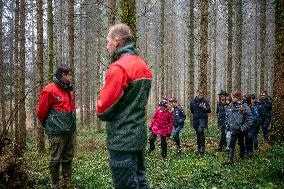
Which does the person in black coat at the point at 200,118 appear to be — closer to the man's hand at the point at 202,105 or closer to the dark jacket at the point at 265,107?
the man's hand at the point at 202,105

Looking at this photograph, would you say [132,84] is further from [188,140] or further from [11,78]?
[11,78]

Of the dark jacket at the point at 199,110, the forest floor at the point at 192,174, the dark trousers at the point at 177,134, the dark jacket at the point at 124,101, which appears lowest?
the forest floor at the point at 192,174

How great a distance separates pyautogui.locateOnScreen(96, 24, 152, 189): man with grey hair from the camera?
167 inches

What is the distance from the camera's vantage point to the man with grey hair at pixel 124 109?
4.23 meters

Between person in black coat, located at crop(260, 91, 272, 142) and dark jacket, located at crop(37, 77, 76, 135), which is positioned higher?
dark jacket, located at crop(37, 77, 76, 135)

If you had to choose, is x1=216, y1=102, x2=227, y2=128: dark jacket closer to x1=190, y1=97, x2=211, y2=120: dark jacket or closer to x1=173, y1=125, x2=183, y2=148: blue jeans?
x1=190, y1=97, x2=211, y2=120: dark jacket

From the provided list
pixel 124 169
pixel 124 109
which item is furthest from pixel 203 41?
pixel 124 169

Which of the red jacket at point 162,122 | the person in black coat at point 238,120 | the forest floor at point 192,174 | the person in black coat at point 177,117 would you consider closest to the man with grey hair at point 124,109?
the forest floor at point 192,174

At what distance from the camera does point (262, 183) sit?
8078 millimetres

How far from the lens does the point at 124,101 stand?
4.31 metres

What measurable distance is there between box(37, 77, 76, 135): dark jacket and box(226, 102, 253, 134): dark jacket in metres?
5.59

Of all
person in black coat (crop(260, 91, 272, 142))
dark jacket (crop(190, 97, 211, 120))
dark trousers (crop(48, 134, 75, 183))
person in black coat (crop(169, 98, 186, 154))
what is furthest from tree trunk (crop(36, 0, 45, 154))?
person in black coat (crop(260, 91, 272, 142))

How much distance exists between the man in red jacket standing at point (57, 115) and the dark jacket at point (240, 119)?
5.57 meters

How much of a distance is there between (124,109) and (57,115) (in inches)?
135
